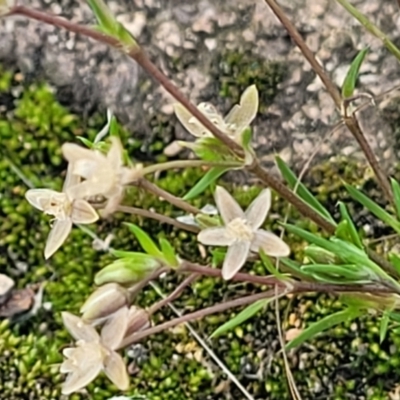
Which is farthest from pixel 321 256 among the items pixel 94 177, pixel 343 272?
pixel 94 177

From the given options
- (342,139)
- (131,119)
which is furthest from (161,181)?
(342,139)

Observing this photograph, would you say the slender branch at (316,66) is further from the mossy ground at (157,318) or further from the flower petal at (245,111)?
the mossy ground at (157,318)

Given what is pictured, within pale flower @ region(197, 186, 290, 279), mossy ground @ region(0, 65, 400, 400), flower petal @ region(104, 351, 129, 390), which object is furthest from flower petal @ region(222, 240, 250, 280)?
mossy ground @ region(0, 65, 400, 400)

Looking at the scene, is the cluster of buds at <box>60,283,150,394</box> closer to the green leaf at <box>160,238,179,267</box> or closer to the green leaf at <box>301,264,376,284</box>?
the green leaf at <box>160,238,179,267</box>

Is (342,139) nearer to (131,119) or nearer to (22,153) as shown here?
(131,119)

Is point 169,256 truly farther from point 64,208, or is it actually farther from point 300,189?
point 300,189

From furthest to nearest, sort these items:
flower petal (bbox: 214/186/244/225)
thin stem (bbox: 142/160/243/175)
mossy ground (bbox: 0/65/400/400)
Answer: mossy ground (bbox: 0/65/400/400), flower petal (bbox: 214/186/244/225), thin stem (bbox: 142/160/243/175)
